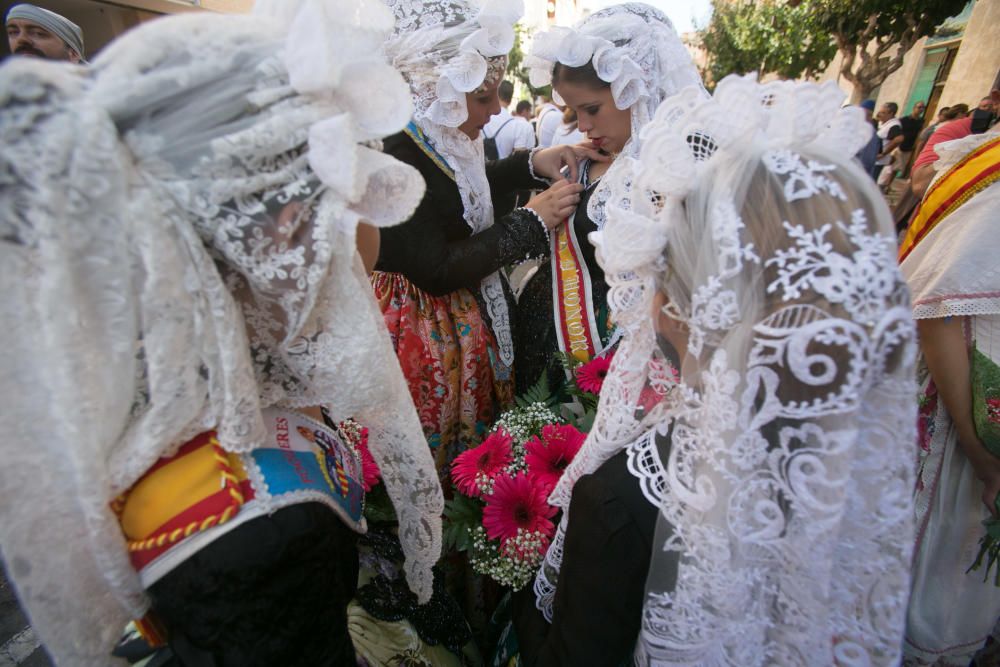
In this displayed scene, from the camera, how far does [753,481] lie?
0.81 m

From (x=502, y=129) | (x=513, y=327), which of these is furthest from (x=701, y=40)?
(x=513, y=327)

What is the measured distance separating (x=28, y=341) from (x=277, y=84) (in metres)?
0.52

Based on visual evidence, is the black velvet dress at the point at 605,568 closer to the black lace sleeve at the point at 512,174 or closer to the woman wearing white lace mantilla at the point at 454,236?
the woman wearing white lace mantilla at the point at 454,236

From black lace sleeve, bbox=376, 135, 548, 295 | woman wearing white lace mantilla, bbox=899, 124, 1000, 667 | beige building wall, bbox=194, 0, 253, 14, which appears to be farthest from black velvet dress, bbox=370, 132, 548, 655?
beige building wall, bbox=194, 0, 253, 14

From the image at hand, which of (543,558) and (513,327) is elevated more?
(513,327)

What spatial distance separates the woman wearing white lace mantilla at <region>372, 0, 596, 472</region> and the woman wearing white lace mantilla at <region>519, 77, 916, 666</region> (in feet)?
2.97

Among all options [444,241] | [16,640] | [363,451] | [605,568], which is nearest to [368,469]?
[363,451]

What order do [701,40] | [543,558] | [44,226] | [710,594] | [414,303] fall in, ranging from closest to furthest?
[44,226] → [710,594] → [543,558] → [414,303] → [701,40]

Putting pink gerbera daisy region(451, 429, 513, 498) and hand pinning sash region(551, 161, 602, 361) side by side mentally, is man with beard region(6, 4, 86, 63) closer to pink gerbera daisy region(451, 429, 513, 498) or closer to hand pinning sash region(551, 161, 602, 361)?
hand pinning sash region(551, 161, 602, 361)

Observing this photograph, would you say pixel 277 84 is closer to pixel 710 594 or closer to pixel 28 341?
pixel 28 341

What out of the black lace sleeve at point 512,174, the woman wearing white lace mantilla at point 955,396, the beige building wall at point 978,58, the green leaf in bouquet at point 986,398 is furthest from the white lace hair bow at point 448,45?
the beige building wall at point 978,58

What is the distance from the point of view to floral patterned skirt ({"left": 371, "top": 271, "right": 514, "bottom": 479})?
6.32 feet

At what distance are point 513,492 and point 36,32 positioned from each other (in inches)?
161

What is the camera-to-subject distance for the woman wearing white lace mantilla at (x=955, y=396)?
55.4 inches
